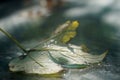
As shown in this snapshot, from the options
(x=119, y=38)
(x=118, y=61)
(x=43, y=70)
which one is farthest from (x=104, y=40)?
(x=43, y=70)

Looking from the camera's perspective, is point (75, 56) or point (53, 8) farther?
point (53, 8)

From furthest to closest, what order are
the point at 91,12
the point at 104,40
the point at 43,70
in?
1. the point at 91,12
2. the point at 104,40
3. the point at 43,70

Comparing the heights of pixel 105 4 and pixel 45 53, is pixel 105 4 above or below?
above

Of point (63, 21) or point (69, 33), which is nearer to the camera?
point (69, 33)

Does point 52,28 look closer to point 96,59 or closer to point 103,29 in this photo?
point 103,29

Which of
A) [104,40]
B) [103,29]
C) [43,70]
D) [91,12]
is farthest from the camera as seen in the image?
[91,12]

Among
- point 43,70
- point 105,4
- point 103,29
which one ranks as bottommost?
point 43,70

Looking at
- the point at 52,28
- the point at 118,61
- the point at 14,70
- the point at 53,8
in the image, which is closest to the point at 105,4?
the point at 53,8
